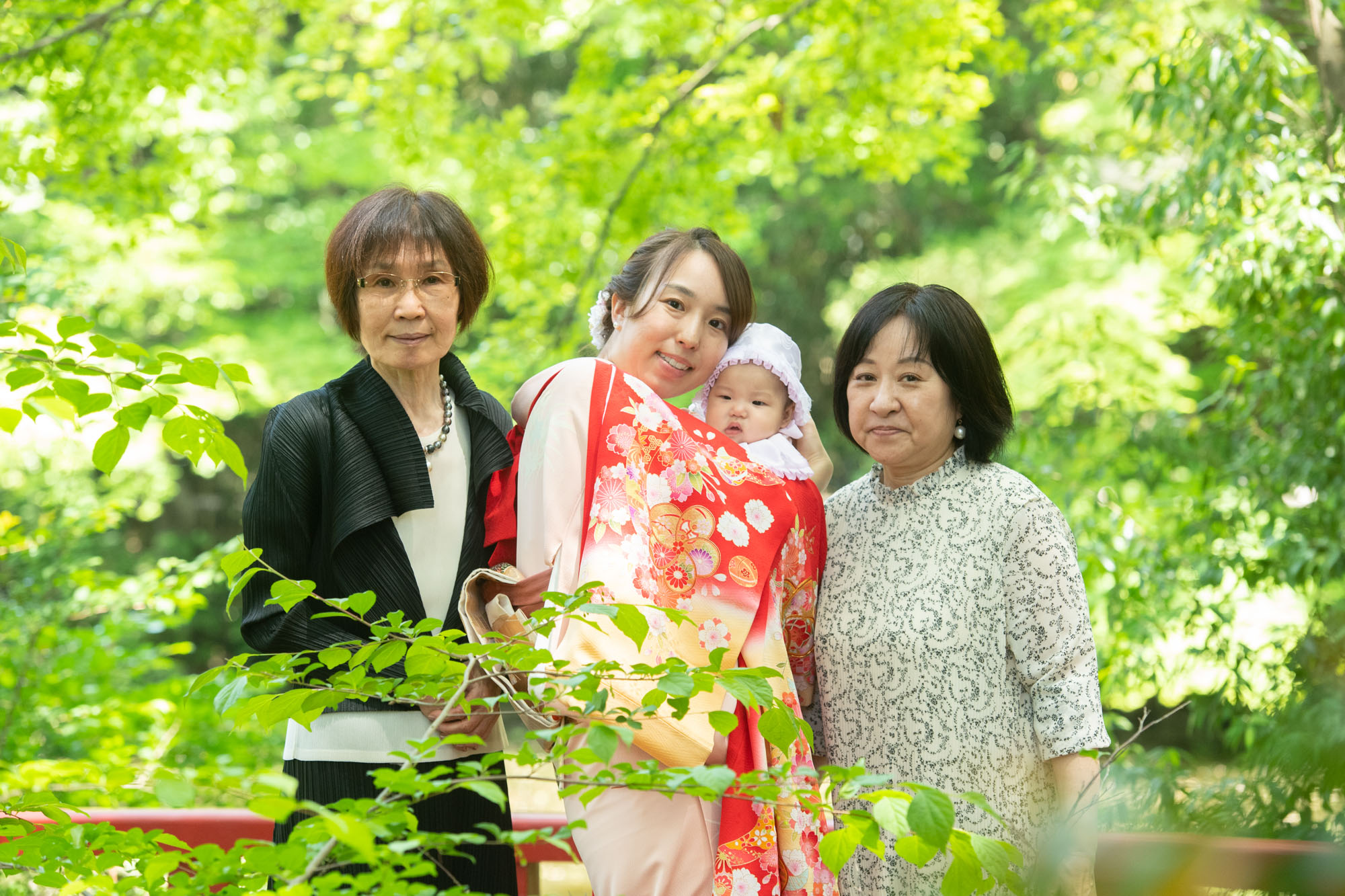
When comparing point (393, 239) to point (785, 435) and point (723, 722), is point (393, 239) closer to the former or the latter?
point (785, 435)

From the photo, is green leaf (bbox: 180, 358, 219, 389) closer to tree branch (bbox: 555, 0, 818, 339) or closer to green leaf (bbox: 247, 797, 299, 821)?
green leaf (bbox: 247, 797, 299, 821)

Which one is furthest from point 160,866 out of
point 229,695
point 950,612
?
point 950,612

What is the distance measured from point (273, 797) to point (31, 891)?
6.96 feet

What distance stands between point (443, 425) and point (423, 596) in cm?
29

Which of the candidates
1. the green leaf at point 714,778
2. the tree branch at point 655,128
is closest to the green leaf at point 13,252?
the green leaf at point 714,778

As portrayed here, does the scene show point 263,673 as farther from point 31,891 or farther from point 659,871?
point 31,891

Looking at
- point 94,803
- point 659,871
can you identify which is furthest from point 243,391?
point 659,871

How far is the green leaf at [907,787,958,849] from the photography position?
102 centimetres

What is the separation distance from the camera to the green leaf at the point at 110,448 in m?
1.11

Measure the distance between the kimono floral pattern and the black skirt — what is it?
33cm

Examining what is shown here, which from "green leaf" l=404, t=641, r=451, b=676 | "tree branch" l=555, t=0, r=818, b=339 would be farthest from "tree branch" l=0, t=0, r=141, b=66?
"green leaf" l=404, t=641, r=451, b=676

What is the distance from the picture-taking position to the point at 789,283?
431 inches

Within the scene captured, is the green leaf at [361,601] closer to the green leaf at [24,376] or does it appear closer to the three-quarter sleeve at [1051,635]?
the green leaf at [24,376]

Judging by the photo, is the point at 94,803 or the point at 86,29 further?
the point at 86,29
